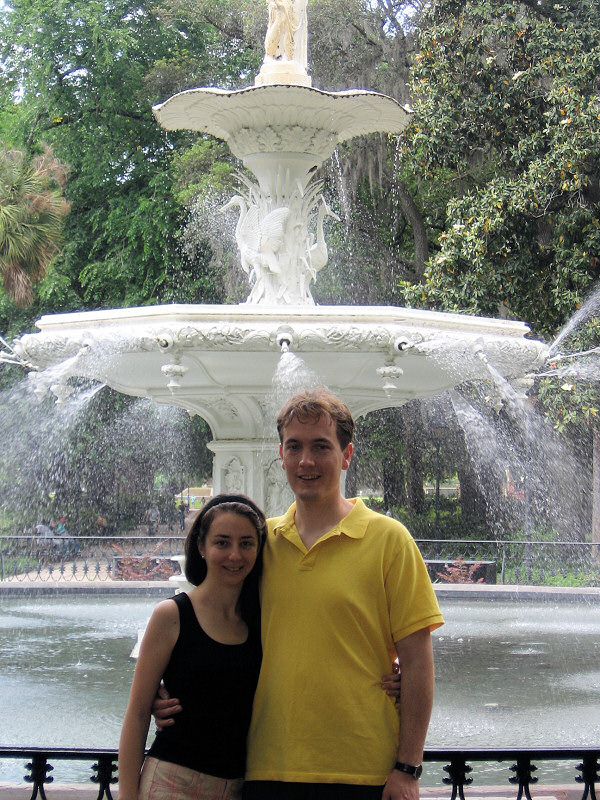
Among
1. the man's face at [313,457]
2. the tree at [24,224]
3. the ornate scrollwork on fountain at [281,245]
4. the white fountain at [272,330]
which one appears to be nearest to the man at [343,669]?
the man's face at [313,457]

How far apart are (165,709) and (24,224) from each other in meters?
14.4

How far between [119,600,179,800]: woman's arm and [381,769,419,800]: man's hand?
0.56m

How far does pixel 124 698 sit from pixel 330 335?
2.49 m

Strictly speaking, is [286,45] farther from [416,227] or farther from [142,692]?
[416,227]

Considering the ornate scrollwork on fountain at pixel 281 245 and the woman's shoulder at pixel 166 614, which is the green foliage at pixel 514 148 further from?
the woman's shoulder at pixel 166 614

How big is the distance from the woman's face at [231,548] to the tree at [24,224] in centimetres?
1388

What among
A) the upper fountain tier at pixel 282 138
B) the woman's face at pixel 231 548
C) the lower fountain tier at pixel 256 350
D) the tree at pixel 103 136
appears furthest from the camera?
the tree at pixel 103 136

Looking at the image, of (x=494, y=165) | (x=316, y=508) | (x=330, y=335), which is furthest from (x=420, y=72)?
(x=316, y=508)

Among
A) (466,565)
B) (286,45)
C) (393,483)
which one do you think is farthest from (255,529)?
(393,483)

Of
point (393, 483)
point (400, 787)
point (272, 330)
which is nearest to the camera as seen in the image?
point (400, 787)

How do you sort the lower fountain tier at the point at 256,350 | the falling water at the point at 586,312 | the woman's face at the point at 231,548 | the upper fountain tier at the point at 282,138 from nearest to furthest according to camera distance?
1. the woman's face at the point at 231,548
2. the lower fountain tier at the point at 256,350
3. the upper fountain tier at the point at 282,138
4. the falling water at the point at 586,312

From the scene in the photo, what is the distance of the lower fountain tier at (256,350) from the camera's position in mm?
5754

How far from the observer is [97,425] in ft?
65.5

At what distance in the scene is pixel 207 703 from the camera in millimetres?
2439
